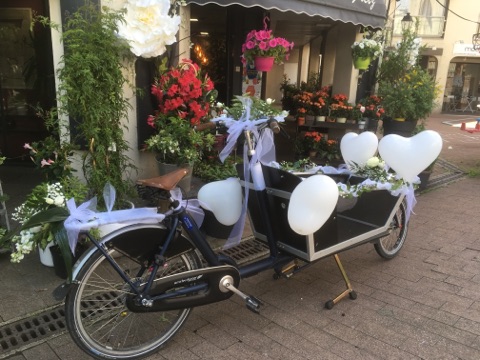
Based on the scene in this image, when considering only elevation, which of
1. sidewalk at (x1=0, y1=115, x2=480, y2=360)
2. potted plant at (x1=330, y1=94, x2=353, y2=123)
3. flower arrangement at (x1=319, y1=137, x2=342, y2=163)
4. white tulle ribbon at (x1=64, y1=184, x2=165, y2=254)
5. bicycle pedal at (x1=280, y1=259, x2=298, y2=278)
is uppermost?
potted plant at (x1=330, y1=94, x2=353, y2=123)

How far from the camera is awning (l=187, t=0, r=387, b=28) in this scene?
15.4 feet

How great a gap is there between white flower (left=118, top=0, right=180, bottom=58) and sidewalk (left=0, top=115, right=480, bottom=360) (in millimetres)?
2169

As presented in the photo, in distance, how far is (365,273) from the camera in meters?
3.91

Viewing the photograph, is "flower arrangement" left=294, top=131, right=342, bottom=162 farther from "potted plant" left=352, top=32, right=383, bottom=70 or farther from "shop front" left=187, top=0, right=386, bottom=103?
"potted plant" left=352, top=32, right=383, bottom=70

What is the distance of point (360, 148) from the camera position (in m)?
3.71

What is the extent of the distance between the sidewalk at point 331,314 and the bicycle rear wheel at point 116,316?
14cm

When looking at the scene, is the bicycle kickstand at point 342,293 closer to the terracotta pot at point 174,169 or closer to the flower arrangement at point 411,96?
the terracotta pot at point 174,169

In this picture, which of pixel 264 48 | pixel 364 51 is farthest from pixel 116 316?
pixel 364 51

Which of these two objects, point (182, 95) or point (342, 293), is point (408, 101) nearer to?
point (182, 95)

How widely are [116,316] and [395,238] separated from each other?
2.82 meters

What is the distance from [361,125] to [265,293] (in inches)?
172

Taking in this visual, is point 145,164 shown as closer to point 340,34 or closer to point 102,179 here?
point 102,179

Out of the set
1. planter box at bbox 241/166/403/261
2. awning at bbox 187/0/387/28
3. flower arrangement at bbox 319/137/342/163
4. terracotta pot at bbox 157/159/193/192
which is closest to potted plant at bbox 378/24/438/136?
flower arrangement at bbox 319/137/342/163

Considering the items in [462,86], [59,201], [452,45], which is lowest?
[59,201]
